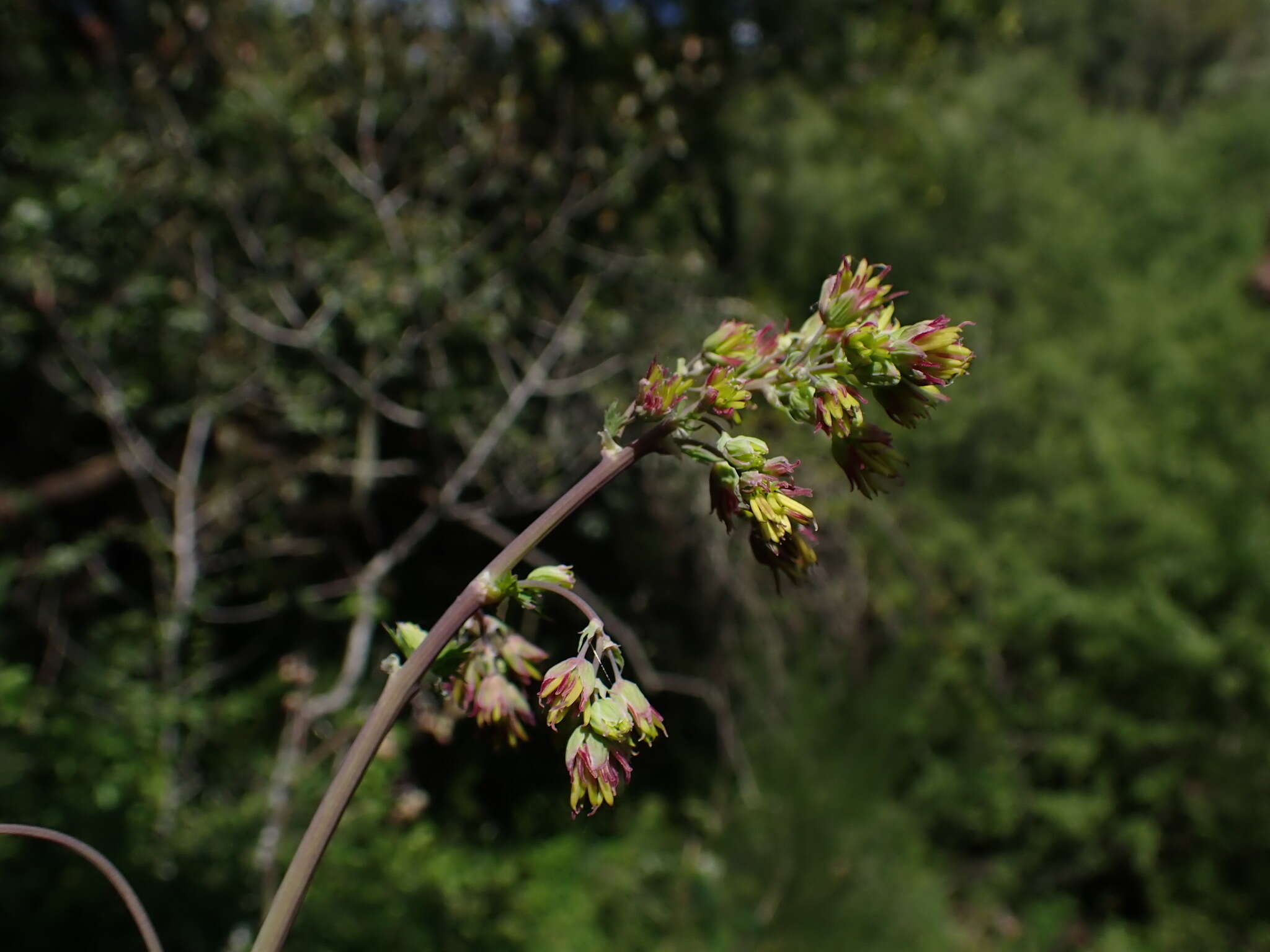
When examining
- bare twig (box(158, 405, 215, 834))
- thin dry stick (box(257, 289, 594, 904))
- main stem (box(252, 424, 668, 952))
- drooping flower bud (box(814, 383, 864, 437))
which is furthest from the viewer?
bare twig (box(158, 405, 215, 834))

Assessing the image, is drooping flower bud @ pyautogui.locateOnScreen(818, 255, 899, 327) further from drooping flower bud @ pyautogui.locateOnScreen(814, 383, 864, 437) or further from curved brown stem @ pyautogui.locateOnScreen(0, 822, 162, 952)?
curved brown stem @ pyautogui.locateOnScreen(0, 822, 162, 952)

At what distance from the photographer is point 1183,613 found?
433 centimetres

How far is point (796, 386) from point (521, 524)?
2815 mm

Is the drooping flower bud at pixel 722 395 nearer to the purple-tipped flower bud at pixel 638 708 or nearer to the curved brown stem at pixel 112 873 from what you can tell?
the purple-tipped flower bud at pixel 638 708

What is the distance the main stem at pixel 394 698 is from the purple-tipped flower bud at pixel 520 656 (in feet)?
0.36

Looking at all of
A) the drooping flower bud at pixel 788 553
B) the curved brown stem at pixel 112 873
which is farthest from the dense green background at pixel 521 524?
the drooping flower bud at pixel 788 553

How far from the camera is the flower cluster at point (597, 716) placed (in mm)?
706

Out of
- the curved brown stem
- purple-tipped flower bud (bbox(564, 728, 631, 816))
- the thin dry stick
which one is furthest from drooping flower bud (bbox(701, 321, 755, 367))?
the thin dry stick

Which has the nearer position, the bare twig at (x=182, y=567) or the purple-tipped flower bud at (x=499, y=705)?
the purple-tipped flower bud at (x=499, y=705)

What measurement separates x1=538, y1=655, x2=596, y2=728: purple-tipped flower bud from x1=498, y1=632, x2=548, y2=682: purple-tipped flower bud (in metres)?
0.05

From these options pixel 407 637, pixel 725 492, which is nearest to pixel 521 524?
pixel 407 637

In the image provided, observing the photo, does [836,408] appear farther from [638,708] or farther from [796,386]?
[638,708]

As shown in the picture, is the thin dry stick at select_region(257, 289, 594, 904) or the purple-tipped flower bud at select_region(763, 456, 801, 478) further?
the thin dry stick at select_region(257, 289, 594, 904)

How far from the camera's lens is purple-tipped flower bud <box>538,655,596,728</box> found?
2.36 ft
